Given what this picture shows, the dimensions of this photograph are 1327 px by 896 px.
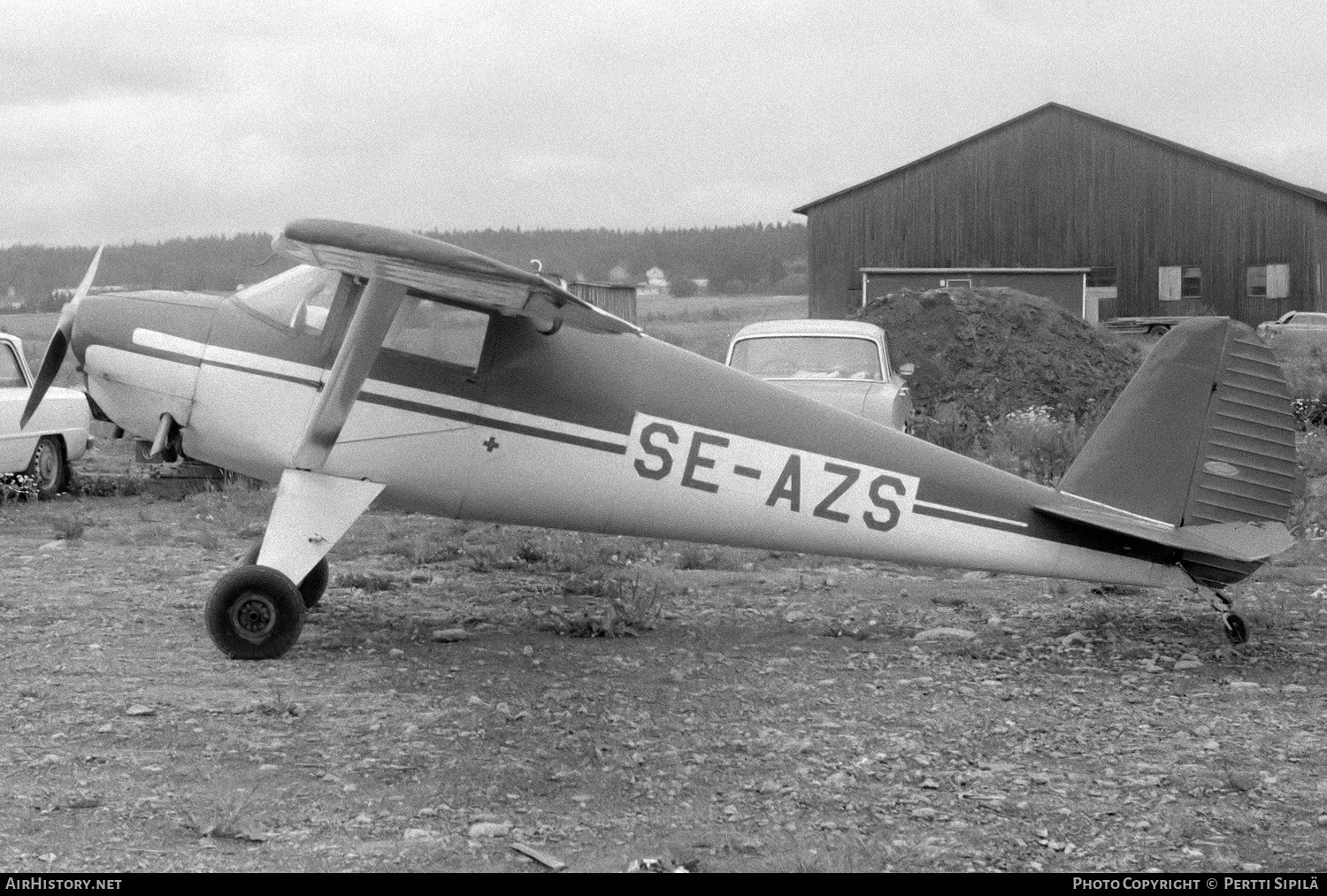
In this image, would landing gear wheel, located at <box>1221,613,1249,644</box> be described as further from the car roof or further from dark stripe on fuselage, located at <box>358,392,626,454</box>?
the car roof

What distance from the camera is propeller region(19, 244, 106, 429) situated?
26.4 ft

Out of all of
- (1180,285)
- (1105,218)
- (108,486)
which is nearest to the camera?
(108,486)

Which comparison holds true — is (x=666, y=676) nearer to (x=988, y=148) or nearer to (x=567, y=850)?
(x=567, y=850)

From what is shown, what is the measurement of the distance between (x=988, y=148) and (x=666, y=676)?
44.9 meters

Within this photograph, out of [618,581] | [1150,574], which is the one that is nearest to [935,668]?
[1150,574]

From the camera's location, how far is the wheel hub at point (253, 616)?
6836 millimetres

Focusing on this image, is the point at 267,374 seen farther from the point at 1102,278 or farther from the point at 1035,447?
the point at 1102,278

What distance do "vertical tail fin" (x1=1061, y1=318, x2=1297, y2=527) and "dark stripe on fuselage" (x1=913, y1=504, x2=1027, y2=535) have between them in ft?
1.80

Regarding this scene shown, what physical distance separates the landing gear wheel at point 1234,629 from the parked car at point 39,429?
11.2 meters

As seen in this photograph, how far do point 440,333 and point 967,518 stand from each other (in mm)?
3073

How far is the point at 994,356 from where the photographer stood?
18750 mm

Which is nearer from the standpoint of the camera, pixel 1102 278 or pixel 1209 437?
pixel 1209 437

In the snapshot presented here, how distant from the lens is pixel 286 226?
6004mm

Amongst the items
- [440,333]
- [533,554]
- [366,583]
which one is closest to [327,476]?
[440,333]
